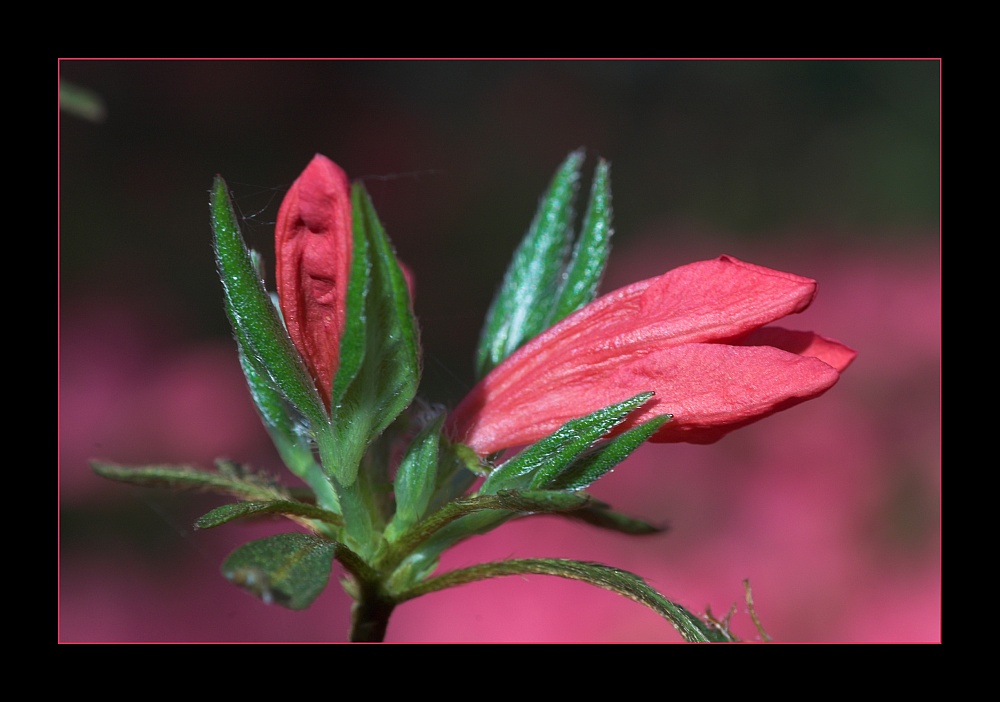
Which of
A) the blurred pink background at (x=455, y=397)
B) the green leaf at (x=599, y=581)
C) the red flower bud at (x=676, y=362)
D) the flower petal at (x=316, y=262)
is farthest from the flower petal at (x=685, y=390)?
the blurred pink background at (x=455, y=397)

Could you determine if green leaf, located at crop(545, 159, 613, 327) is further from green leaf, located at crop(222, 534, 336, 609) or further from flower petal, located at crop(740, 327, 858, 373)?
green leaf, located at crop(222, 534, 336, 609)

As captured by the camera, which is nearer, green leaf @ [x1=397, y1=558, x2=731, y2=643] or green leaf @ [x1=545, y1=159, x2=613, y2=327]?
green leaf @ [x1=397, y1=558, x2=731, y2=643]

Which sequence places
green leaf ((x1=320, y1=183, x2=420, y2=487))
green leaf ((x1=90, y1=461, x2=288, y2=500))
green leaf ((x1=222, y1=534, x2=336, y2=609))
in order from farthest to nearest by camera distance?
green leaf ((x1=90, y1=461, x2=288, y2=500))
green leaf ((x1=320, y1=183, x2=420, y2=487))
green leaf ((x1=222, y1=534, x2=336, y2=609))

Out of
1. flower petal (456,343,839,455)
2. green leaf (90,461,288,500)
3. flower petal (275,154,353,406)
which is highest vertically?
flower petal (275,154,353,406)

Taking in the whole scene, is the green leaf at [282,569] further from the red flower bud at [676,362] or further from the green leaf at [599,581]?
the red flower bud at [676,362]

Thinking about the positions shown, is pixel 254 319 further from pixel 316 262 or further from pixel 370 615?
pixel 370 615

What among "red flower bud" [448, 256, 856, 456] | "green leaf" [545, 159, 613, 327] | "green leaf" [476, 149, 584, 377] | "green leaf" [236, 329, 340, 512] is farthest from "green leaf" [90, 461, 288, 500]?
"green leaf" [545, 159, 613, 327]

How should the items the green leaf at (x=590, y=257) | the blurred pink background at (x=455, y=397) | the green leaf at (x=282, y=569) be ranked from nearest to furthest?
the green leaf at (x=282, y=569)
the green leaf at (x=590, y=257)
the blurred pink background at (x=455, y=397)
